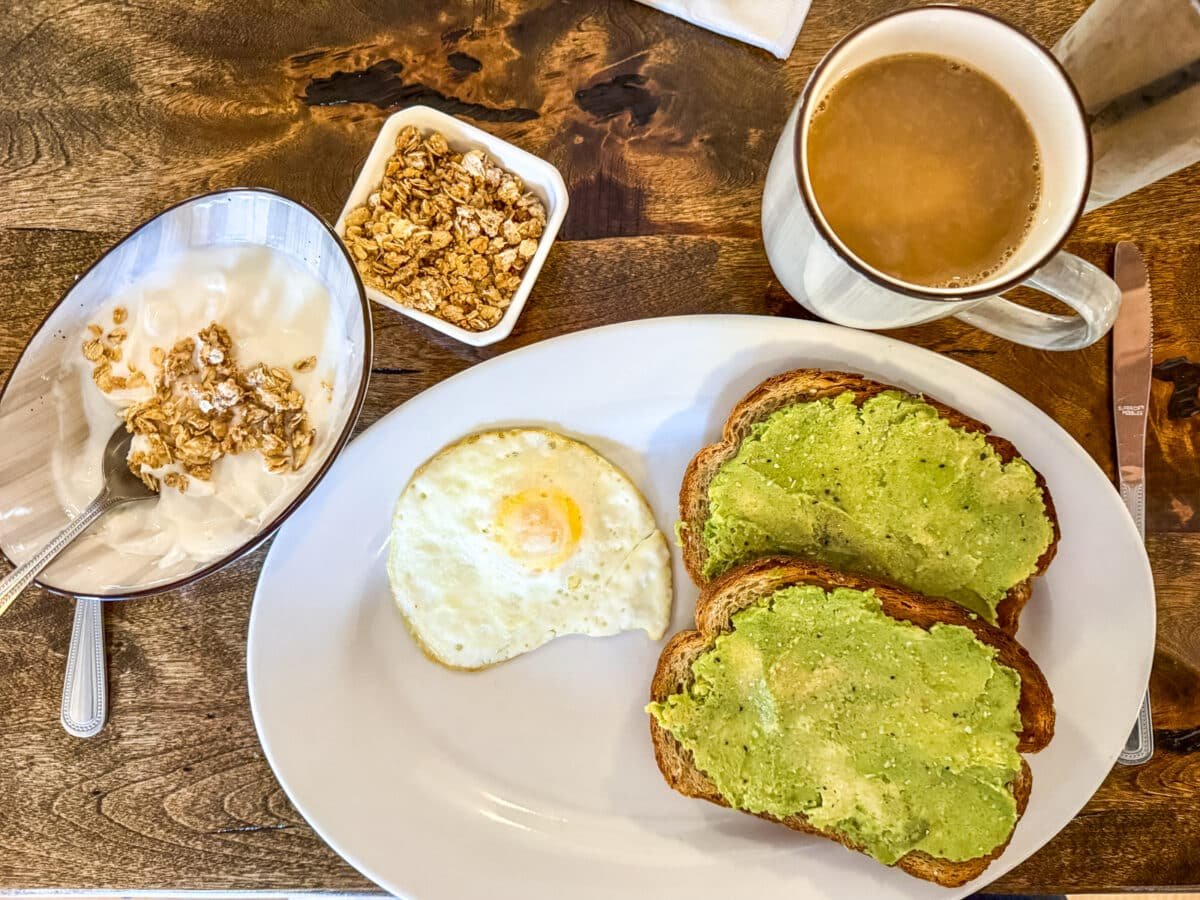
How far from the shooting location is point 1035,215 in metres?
1.32

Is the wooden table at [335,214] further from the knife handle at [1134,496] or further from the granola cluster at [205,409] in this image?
the granola cluster at [205,409]

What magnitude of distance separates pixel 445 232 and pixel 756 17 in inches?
29.8

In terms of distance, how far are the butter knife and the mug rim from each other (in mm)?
561

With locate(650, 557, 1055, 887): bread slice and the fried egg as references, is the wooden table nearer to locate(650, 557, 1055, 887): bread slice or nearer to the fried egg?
the fried egg

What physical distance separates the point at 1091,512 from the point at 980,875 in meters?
0.72

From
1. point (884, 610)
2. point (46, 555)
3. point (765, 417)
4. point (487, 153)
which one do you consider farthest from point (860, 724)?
point (46, 555)

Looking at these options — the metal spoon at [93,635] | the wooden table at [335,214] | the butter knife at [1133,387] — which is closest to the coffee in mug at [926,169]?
the wooden table at [335,214]

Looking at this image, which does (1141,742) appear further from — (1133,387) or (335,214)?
(335,214)

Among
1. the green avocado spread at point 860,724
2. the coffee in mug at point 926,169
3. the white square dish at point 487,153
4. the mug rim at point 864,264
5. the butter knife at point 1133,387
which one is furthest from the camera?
the butter knife at point 1133,387

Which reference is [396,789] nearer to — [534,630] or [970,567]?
[534,630]

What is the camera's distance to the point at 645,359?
162cm

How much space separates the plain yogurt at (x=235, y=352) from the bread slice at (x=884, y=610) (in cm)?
79

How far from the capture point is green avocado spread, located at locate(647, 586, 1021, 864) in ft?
4.68

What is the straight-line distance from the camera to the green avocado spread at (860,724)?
4.68 ft
